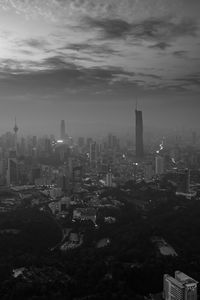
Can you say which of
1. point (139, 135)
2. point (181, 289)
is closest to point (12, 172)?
point (139, 135)

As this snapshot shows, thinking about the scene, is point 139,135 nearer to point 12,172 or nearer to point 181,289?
point 12,172

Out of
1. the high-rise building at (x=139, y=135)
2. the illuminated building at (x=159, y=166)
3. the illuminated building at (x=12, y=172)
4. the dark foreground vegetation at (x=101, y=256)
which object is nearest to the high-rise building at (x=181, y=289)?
the dark foreground vegetation at (x=101, y=256)

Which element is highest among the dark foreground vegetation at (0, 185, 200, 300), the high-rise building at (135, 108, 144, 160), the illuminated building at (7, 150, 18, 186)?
the high-rise building at (135, 108, 144, 160)

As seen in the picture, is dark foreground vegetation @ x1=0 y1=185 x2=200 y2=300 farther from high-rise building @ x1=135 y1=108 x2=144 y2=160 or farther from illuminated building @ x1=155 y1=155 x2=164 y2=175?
Result: high-rise building @ x1=135 y1=108 x2=144 y2=160

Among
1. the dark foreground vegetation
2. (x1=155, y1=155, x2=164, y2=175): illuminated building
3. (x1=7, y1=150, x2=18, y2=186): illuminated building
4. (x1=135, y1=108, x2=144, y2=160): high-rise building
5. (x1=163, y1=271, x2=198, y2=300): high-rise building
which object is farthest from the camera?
(x1=135, y1=108, x2=144, y2=160): high-rise building

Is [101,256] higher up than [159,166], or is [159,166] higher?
[159,166]

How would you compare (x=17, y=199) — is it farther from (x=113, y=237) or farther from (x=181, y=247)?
(x=181, y=247)

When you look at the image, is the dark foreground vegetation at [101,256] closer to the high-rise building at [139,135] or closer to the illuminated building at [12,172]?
the illuminated building at [12,172]

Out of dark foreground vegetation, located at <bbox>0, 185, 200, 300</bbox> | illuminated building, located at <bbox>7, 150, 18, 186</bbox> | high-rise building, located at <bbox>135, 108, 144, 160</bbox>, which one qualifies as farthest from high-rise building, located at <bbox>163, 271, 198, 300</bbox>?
high-rise building, located at <bbox>135, 108, 144, 160</bbox>
